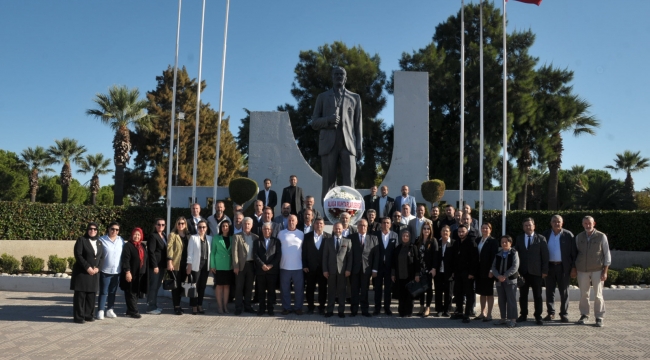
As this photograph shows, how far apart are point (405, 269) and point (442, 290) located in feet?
2.73

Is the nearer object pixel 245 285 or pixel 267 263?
pixel 267 263

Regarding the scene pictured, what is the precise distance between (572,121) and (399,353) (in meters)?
27.9

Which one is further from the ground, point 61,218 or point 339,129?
point 339,129

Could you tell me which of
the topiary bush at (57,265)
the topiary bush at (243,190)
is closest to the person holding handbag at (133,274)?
the topiary bush at (57,265)

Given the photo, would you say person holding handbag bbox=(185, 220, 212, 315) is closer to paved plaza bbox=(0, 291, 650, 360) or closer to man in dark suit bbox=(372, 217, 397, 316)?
paved plaza bbox=(0, 291, 650, 360)

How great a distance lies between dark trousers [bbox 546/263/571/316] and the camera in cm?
888

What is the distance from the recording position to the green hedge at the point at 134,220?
1745 cm

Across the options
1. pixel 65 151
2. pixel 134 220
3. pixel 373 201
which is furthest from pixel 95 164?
pixel 373 201

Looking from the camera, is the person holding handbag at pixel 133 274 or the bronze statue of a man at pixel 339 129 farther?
the bronze statue of a man at pixel 339 129

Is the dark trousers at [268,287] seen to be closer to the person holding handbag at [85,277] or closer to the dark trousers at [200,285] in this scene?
the dark trousers at [200,285]

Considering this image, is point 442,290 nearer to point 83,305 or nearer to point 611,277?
point 83,305

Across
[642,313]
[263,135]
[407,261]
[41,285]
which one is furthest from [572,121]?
[41,285]

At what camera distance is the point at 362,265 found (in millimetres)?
9133

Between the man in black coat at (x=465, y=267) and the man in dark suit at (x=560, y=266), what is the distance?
1.25m
